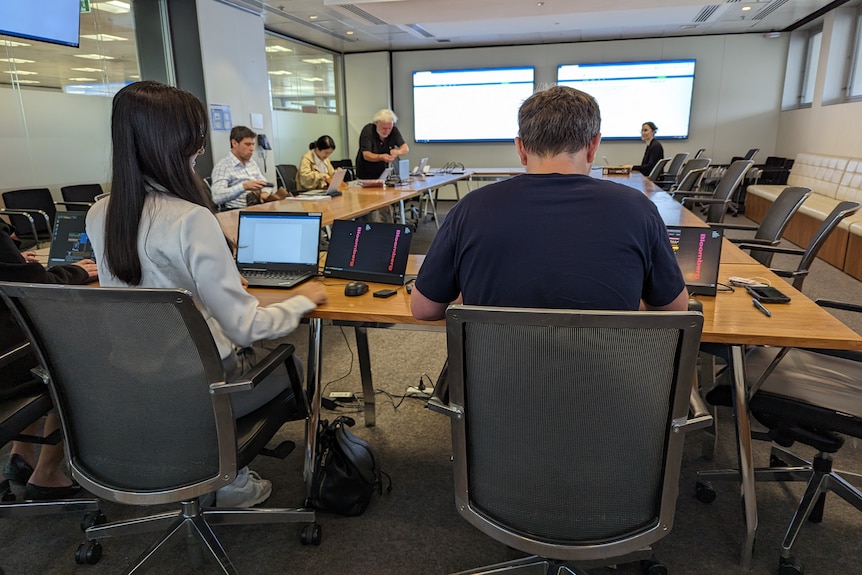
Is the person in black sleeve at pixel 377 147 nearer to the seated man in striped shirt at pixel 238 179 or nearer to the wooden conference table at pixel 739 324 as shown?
the seated man in striped shirt at pixel 238 179

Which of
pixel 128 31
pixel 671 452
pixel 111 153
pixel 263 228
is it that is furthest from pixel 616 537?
pixel 128 31

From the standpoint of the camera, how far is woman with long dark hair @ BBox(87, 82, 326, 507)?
1316 millimetres

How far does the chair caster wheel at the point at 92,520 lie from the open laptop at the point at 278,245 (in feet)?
3.03

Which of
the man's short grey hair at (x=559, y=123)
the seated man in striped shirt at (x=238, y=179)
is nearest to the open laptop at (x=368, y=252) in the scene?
the man's short grey hair at (x=559, y=123)

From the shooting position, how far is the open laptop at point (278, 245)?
222cm

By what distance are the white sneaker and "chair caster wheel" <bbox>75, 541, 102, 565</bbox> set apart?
13.8 inches

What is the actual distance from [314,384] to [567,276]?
1099mm

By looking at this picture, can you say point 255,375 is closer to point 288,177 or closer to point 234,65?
point 288,177

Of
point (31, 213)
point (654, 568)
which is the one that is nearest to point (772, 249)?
point (654, 568)

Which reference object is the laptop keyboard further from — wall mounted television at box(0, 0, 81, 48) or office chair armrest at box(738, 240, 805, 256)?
wall mounted television at box(0, 0, 81, 48)

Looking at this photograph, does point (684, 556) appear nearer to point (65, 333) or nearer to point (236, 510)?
point (236, 510)

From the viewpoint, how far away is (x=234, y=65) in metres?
6.72

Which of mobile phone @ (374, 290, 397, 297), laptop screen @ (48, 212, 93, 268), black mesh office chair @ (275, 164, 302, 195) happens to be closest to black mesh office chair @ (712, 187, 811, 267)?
mobile phone @ (374, 290, 397, 297)

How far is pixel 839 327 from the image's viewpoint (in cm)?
151
